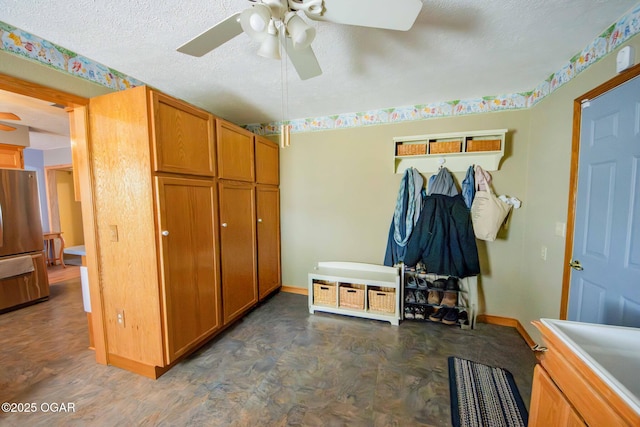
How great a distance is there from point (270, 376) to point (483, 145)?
2.67 meters

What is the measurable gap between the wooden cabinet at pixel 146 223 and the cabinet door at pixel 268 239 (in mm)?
922

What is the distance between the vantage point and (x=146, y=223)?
5.21 feet

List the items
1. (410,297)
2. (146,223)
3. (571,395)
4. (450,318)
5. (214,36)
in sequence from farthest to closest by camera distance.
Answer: (410,297)
(450,318)
(146,223)
(214,36)
(571,395)

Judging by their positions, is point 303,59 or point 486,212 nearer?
point 303,59

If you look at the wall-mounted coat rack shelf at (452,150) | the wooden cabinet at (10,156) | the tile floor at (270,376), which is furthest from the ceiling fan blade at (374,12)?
the wooden cabinet at (10,156)

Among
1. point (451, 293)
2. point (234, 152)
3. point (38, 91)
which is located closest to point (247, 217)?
point (234, 152)

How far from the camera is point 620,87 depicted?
1282mm

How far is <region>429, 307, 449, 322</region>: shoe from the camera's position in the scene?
7.89 feet

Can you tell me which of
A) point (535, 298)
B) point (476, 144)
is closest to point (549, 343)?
point (535, 298)

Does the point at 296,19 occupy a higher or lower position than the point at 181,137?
higher

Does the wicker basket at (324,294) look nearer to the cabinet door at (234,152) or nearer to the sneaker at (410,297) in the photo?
the sneaker at (410,297)

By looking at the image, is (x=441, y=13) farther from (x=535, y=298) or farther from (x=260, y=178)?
(x=535, y=298)

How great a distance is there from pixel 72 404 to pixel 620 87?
3.68 m

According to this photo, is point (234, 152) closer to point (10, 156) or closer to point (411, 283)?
point (411, 283)
